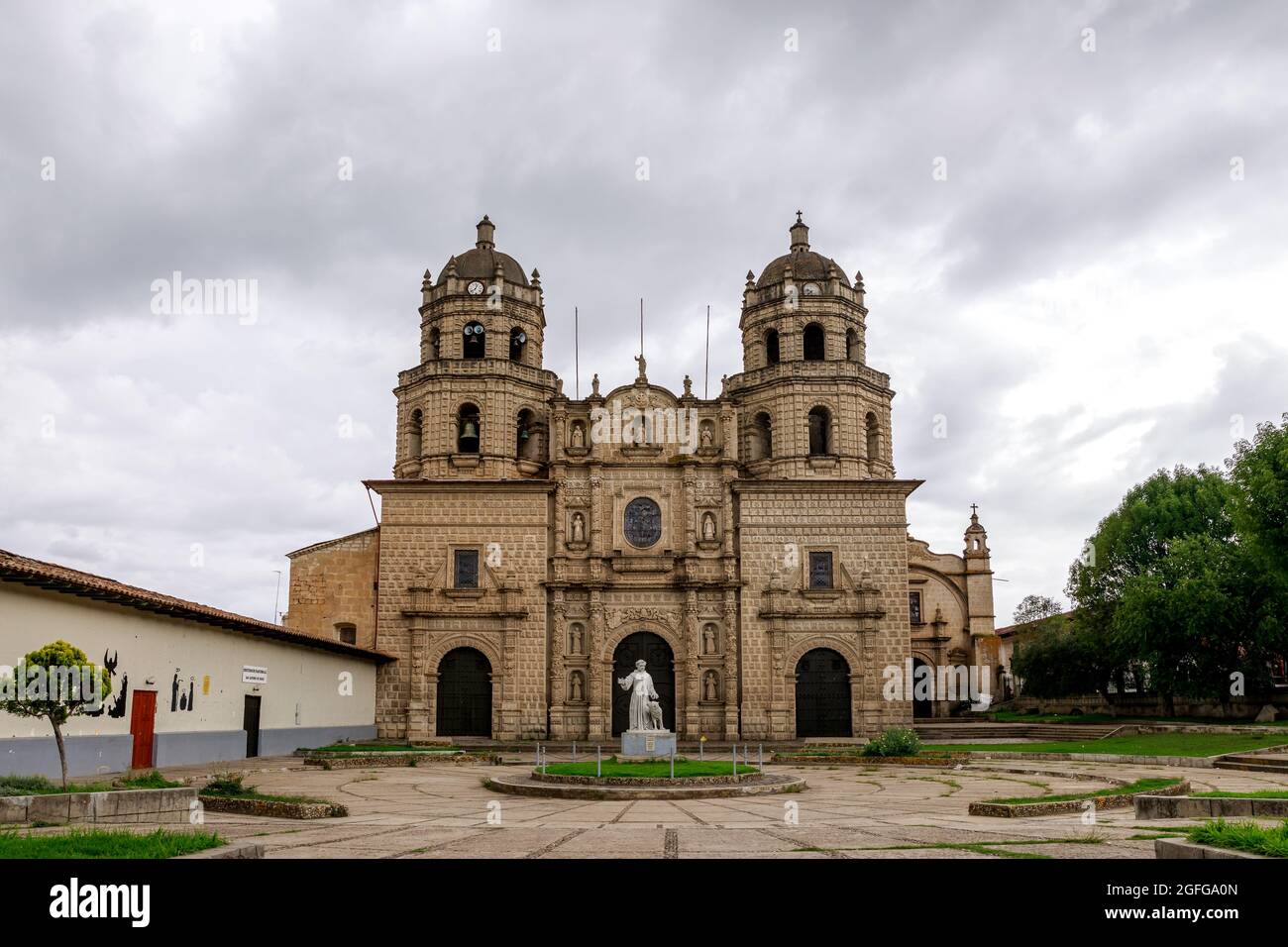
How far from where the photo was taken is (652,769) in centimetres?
1945

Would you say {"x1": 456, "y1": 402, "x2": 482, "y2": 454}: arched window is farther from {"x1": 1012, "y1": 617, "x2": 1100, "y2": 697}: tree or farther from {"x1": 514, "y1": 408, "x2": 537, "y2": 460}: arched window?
{"x1": 1012, "y1": 617, "x2": 1100, "y2": 697}: tree

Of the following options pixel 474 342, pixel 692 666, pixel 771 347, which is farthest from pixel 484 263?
pixel 692 666

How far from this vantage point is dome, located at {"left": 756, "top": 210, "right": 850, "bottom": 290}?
131 ft

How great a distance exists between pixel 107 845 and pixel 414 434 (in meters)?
31.4

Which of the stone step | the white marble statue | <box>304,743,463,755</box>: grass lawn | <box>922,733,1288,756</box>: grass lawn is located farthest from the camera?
<box>304,743,463,755</box>: grass lawn

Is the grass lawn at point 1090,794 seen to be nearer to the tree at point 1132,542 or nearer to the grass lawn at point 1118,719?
the grass lawn at point 1118,719

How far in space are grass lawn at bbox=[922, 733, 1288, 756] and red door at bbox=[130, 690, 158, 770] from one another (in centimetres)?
1866

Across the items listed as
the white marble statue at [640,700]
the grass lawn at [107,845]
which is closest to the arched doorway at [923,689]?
the white marble statue at [640,700]

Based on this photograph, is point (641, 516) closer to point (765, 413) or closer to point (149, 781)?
point (765, 413)

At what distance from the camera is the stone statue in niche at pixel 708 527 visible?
37094 millimetres

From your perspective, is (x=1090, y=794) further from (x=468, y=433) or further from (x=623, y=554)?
(x=468, y=433)

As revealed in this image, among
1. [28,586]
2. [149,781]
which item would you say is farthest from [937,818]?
[28,586]

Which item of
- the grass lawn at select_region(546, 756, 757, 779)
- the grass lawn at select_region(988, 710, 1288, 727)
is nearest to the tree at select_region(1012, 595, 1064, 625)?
the grass lawn at select_region(988, 710, 1288, 727)

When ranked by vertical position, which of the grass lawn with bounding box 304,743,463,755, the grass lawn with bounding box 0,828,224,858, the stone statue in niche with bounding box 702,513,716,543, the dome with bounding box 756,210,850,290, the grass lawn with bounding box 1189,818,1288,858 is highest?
the dome with bounding box 756,210,850,290
